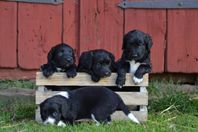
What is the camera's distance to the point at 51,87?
24.2 feet

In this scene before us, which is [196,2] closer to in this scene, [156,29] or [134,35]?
[156,29]

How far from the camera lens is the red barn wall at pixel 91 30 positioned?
8.89 metres

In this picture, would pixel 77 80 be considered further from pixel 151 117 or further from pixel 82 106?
pixel 151 117

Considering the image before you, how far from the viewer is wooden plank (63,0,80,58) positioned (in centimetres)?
892

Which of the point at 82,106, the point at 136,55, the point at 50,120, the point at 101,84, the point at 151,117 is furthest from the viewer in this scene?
the point at 151,117

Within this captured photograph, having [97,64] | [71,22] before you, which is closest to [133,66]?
[97,64]

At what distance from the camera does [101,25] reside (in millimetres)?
8945

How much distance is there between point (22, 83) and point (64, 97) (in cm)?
226

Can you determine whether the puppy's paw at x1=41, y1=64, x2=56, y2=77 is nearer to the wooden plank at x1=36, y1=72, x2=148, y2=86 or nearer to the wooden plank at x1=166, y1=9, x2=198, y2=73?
the wooden plank at x1=36, y1=72, x2=148, y2=86

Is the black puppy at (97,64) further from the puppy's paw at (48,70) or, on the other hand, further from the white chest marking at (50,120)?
the white chest marking at (50,120)

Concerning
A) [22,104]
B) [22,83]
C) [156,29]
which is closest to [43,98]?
[22,104]

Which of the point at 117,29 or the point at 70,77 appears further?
the point at 117,29

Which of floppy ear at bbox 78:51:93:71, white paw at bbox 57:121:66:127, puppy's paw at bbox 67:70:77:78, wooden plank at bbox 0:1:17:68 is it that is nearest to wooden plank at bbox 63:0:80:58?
wooden plank at bbox 0:1:17:68

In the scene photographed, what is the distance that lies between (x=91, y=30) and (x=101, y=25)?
0.50 ft
